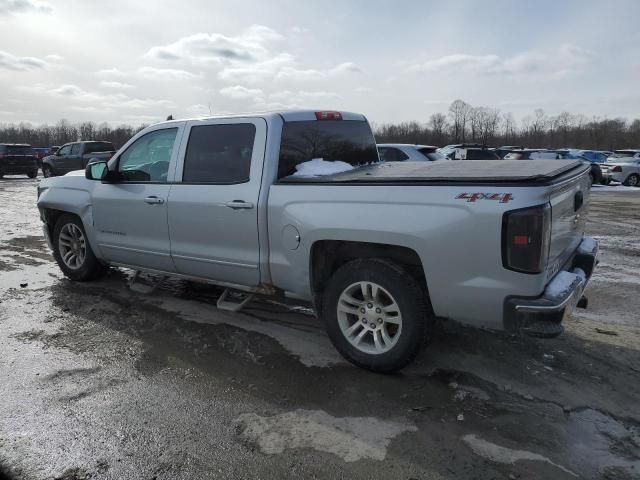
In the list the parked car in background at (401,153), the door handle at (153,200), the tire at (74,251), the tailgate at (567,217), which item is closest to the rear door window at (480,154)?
the parked car in background at (401,153)

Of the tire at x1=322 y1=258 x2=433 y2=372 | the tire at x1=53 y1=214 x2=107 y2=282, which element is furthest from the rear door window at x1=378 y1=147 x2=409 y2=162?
the tire at x1=322 y1=258 x2=433 y2=372

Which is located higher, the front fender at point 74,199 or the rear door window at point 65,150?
the rear door window at point 65,150

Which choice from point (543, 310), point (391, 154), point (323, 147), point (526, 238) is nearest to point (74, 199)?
point (323, 147)

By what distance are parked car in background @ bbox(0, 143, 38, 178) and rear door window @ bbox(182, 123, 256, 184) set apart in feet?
85.4

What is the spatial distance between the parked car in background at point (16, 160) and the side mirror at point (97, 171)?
2473cm

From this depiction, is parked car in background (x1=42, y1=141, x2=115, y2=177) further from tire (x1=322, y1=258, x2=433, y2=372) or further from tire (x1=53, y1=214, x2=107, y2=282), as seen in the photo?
tire (x1=322, y1=258, x2=433, y2=372)

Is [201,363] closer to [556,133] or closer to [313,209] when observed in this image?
[313,209]

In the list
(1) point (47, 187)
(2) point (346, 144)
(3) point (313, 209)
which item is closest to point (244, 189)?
(3) point (313, 209)

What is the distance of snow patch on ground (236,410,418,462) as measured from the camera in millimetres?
2906

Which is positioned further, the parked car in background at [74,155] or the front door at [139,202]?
the parked car in background at [74,155]

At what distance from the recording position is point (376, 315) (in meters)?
3.78

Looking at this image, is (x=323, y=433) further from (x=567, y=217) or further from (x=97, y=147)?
(x=97, y=147)

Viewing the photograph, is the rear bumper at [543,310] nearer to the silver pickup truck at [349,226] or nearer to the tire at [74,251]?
the silver pickup truck at [349,226]

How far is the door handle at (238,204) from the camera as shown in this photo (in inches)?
167
